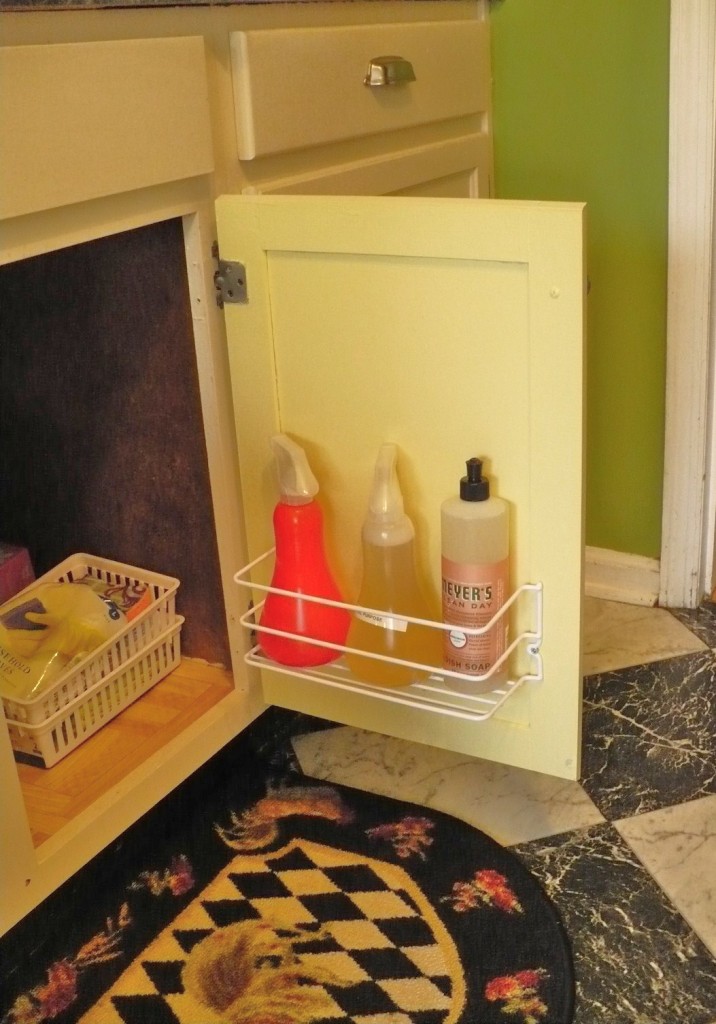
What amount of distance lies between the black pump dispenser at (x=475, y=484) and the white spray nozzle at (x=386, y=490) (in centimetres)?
8

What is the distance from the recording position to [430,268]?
3.35ft

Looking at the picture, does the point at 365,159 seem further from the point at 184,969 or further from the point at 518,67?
the point at 184,969

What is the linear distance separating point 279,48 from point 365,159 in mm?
251

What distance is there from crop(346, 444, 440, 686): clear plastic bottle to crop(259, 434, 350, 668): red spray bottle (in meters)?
0.04

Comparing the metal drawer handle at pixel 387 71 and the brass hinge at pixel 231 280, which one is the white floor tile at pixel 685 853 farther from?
the metal drawer handle at pixel 387 71

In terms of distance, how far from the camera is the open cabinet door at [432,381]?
3.21 ft

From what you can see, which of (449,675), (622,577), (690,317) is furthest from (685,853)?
(690,317)

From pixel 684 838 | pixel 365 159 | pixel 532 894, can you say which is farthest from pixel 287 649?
pixel 365 159

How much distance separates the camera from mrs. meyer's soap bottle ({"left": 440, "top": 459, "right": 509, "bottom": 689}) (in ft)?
3.46

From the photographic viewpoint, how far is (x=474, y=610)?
1071mm

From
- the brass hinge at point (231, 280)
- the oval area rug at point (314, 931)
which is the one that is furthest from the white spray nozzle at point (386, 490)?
the oval area rug at point (314, 931)

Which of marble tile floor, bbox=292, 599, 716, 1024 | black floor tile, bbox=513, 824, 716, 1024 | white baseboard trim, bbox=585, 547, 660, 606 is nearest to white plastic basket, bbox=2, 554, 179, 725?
marble tile floor, bbox=292, 599, 716, 1024

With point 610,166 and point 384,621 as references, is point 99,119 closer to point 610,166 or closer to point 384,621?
point 384,621

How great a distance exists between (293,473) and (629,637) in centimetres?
85
